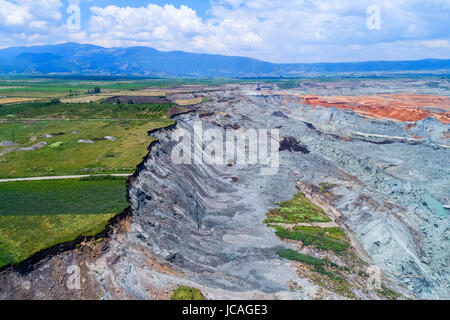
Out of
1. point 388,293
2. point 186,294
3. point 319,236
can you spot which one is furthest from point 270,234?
point 186,294

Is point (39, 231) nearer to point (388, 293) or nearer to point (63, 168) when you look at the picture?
A: point (63, 168)

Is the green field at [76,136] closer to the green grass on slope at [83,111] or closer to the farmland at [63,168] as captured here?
the green grass on slope at [83,111]

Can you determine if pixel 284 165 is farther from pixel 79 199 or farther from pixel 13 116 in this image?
pixel 13 116

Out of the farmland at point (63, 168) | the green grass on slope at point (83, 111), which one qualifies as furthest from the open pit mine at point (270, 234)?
the green grass on slope at point (83, 111)

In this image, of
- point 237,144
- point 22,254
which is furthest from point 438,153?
point 22,254

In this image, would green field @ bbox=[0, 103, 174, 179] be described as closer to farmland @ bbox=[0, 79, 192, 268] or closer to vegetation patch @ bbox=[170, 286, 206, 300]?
farmland @ bbox=[0, 79, 192, 268]
